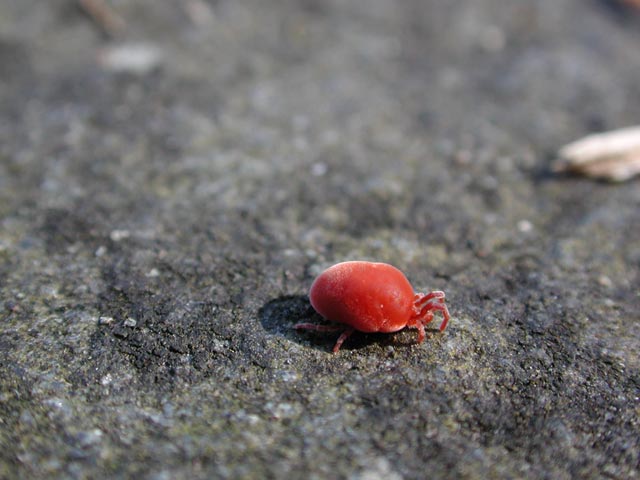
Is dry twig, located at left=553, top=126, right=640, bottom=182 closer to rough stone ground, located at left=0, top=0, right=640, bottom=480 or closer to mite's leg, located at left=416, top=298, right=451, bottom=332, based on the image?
rough stone ground, located at left=0, top=0, right=640, bottom=480

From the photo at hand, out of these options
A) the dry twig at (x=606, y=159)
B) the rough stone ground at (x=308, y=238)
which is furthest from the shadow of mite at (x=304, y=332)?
the dry twig at (x=606, y=159)

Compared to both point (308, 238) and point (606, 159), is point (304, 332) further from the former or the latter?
point (606, 159)

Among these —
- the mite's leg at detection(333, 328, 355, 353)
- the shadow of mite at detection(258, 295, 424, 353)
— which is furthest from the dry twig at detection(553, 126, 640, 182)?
the mite's leg at detection(333, 328, 355, 353)

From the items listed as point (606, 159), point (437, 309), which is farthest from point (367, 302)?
point (606, 159)

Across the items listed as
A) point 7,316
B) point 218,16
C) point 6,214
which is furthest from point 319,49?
point 7,316

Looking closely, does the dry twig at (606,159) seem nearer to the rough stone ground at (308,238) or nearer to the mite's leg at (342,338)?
the rough stone ground at (308,238)

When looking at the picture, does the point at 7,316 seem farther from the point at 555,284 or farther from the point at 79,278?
the point at 555,284
